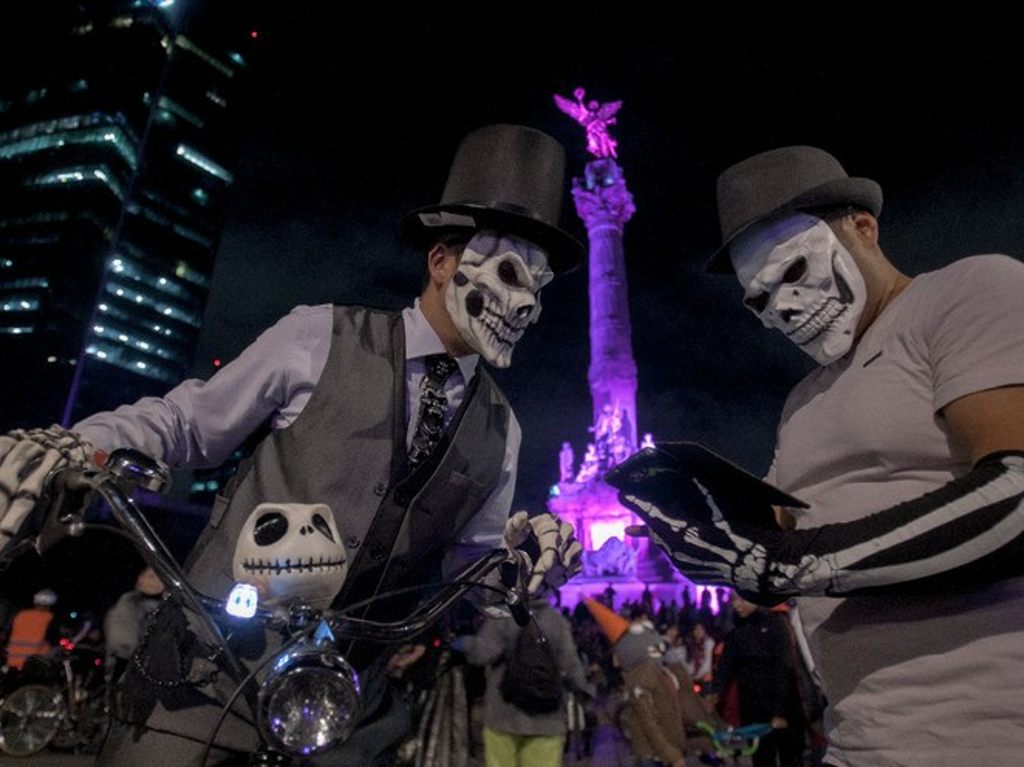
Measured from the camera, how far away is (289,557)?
1.50m

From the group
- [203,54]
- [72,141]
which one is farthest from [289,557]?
[203,54]

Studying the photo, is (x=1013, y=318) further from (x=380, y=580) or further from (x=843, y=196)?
(x=380, y=580)

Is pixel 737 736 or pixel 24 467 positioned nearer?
pixel 24 467

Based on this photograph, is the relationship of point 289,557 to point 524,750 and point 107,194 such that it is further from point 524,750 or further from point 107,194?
point 107,194

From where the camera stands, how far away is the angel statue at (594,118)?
147 feet

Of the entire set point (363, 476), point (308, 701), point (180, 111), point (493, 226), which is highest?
point (180, 111)

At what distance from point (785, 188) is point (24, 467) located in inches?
90.6

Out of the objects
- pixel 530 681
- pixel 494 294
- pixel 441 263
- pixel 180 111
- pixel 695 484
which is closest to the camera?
pixel 695 484

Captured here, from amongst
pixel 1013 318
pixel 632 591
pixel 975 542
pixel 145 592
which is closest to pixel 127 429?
pixel 975 542

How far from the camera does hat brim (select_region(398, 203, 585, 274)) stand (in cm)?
272

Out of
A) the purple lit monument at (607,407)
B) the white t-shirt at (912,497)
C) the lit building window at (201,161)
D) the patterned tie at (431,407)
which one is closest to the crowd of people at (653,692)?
the patterned tie at (431,407)

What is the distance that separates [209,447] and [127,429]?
0.36 meters

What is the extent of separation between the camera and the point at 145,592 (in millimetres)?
7277

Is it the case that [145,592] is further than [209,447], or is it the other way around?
[145,592]
